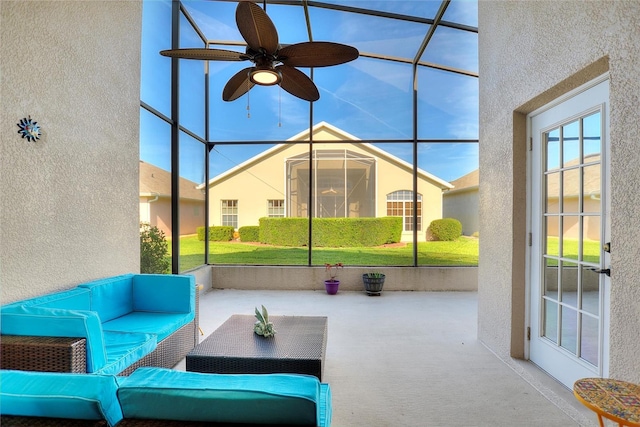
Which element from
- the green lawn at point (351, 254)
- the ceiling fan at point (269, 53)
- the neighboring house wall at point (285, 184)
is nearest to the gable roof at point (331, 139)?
the neighboring house wall at point (285, 184)

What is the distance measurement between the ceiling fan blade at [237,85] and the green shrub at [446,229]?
4.97 meters

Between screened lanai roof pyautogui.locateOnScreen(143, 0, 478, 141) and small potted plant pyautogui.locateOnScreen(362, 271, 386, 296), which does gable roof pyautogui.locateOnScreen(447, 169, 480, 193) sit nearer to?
screened lanai roof pyautogui.locateOnScreen(143, 0, 478, 141)

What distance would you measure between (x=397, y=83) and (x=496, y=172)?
12.7 ft

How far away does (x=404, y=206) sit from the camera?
22.0ft

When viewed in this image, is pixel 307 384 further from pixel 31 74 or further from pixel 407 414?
pixel 31 74

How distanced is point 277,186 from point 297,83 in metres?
4.04

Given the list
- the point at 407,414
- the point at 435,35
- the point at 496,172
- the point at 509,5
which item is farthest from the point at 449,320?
the point at 435,35

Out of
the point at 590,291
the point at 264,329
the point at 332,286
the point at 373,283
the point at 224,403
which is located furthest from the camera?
the point at 332,286

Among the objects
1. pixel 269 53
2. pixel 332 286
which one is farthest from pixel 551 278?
pixel 332 286

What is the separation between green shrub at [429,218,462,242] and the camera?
6.65 m

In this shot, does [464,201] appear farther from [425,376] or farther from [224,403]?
[224,403]

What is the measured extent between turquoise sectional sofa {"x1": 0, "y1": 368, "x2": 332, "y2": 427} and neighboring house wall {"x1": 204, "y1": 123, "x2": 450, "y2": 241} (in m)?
5.69

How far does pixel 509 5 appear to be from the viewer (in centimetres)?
287

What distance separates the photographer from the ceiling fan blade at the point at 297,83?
2.82 m
